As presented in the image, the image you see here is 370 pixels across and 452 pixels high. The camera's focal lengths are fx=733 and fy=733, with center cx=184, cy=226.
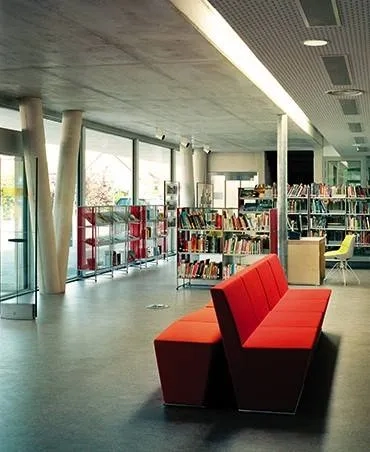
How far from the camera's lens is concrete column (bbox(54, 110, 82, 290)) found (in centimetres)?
1229

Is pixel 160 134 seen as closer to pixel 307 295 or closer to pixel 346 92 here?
pixel 346 92

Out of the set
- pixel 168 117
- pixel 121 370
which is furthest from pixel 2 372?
pixel 168 117

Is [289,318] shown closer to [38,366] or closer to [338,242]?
[38,366]

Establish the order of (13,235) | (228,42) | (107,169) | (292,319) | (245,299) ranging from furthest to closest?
1. (107,169)
2. (13,235)
3. (228,42)
4. (292,319)
5. (245,299)

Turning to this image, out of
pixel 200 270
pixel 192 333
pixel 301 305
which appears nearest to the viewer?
pixel 192 333

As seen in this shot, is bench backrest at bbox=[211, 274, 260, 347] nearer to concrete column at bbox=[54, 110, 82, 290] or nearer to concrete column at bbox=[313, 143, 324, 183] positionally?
concrete column at bbox=[54, 110, 82, 290]

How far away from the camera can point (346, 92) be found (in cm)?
978

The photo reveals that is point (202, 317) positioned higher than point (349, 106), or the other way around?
point (349, 106)

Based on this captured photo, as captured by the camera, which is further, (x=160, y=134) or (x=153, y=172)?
(x=153, y=172)

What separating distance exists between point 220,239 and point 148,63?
4635 millimetres

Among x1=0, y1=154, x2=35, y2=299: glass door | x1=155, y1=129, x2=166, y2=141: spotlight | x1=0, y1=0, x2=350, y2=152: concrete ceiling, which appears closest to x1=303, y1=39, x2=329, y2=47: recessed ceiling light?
x1=0, y1=0, x2=350, y2=152: concrete ceiling

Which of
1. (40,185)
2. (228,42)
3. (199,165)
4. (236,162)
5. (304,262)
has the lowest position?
(304,262)

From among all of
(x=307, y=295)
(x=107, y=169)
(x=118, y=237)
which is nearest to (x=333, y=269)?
(x=118, y=237)

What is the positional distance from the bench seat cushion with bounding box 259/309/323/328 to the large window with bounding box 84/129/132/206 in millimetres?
8313
